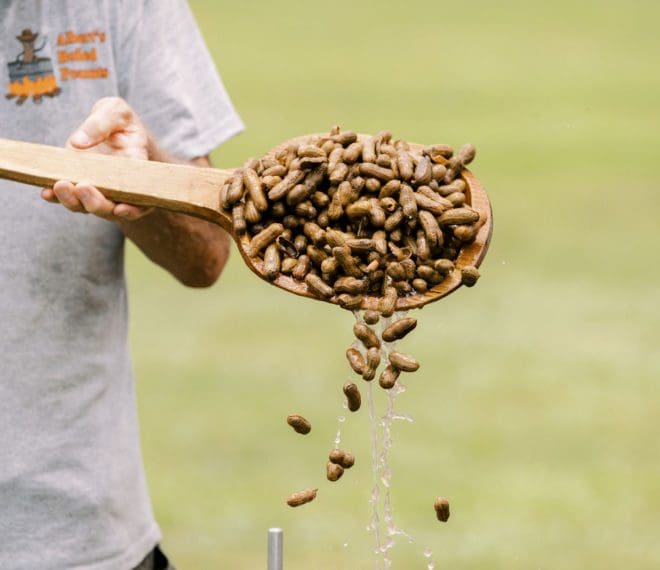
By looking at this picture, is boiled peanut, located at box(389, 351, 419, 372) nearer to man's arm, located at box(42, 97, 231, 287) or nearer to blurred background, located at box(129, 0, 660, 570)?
man's arm, located at box(42, 97, 231, 287)

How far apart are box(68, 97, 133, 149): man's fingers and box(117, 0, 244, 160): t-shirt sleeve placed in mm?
417

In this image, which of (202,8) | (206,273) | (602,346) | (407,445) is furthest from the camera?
(202,8)

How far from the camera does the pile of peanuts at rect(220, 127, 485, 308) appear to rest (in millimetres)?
4129

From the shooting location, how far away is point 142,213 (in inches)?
170

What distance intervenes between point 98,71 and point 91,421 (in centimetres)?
109

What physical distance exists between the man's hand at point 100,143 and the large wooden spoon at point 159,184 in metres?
0.04

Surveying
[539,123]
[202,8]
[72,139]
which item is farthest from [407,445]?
[202,8]

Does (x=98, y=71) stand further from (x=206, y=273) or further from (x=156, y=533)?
(x=156, y=533)

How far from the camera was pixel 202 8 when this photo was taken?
39344mm

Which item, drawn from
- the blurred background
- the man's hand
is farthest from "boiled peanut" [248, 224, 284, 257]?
the blurred background

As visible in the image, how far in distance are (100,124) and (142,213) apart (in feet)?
1.06

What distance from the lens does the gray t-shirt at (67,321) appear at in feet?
14.1

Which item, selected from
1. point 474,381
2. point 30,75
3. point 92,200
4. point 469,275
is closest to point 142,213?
point 92,200

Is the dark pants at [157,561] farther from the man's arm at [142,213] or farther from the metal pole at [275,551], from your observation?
the metal pole at [275,551]
